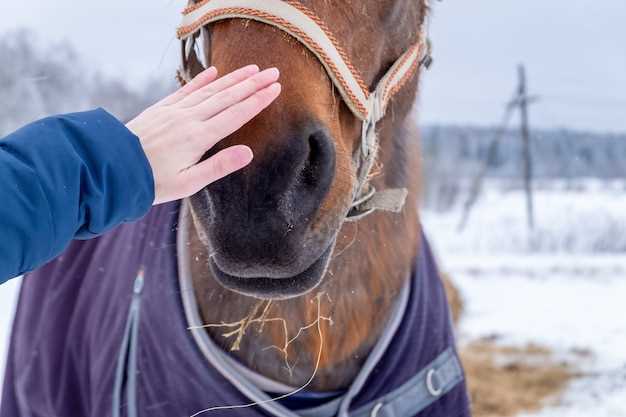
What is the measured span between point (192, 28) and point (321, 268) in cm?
59

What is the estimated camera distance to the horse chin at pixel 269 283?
1077 millimetres

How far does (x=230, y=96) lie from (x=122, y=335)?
0.85 meters

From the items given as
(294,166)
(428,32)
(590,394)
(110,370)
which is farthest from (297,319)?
(590,394)

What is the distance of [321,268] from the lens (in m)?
1.14

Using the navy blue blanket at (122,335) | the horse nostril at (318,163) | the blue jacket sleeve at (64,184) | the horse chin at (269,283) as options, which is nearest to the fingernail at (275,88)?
the horse nostril at (318,163)

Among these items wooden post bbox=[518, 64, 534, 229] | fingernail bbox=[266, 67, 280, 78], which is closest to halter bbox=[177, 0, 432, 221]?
fingernail bbox=[266, 67, 280, 78]

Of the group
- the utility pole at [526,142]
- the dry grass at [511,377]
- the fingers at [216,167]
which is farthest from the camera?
the utility pole at [526,142]


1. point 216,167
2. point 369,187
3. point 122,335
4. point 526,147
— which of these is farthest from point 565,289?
point 216,167

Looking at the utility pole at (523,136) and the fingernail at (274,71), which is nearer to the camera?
the fingernail at (274,71)

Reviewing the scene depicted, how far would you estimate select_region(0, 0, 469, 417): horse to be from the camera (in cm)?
100

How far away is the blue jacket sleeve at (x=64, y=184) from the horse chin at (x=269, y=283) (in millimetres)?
250

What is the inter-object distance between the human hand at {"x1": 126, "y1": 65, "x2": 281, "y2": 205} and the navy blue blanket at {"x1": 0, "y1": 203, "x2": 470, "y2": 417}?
2.03ft

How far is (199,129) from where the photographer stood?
3.01ft

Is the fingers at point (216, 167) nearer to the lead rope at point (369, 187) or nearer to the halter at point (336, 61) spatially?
the halter at point (336, 61)
